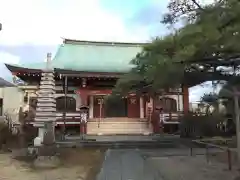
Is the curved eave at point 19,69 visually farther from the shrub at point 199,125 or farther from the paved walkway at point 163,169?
the paved walkway at point 163,169

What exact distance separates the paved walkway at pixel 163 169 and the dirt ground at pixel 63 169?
0.57m

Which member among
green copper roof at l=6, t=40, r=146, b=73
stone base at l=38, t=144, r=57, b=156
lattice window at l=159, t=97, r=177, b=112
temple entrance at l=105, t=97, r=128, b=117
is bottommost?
stone base at l=38, t=144, r=57, b=156

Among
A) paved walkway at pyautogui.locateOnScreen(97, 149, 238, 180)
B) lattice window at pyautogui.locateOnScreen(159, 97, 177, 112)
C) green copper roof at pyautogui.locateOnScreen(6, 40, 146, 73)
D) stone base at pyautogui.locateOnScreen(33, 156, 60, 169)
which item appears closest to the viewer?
paved walkway at pyautogui.locateOnScreen(97, 149, 238, 180)

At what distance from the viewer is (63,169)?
10.9 meters

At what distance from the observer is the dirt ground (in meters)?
9.59

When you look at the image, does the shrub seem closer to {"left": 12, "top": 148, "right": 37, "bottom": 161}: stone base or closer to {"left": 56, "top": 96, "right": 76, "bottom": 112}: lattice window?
{"left": 56, "top": 96, "right": 76, "bottom": 112}: lattice window

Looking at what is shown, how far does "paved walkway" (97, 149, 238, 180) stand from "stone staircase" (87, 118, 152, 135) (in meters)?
10.3

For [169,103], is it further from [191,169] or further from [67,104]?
[191,169]

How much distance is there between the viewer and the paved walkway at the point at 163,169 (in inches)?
336

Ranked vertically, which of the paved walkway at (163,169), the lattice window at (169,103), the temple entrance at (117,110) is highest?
the lattice window at (169,103)

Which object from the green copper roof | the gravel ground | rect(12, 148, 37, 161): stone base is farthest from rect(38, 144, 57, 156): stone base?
the green copper roof

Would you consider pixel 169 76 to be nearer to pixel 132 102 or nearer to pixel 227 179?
pixel 227 179

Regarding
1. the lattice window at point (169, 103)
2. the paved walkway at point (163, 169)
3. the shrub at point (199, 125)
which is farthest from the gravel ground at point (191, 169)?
the lattice window at point (169, 103)

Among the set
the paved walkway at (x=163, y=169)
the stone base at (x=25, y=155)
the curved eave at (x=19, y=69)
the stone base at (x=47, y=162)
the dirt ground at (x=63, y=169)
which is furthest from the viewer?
the curved eave at (x=19, y=69)
